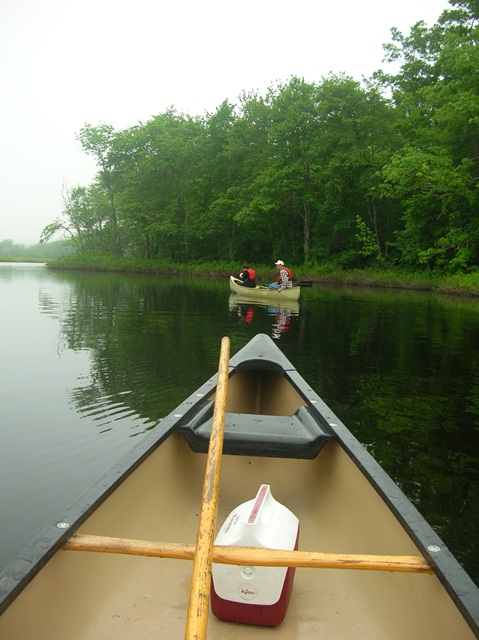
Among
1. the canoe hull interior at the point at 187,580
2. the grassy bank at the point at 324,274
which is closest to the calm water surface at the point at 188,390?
the canoe hull interior at the point at 187,580

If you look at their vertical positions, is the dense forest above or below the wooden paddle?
above

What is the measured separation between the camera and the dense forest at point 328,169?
25.0 metres

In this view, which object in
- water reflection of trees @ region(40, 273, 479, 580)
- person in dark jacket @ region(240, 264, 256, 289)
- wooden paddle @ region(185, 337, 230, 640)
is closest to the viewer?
wooden paddle @ region(185, 337, 230, 640)

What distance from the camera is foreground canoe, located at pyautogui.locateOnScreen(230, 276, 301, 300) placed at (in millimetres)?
18172

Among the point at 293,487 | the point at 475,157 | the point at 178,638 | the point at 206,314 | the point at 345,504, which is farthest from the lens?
the point at 475,157

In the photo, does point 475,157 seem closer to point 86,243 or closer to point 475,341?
point 475,341

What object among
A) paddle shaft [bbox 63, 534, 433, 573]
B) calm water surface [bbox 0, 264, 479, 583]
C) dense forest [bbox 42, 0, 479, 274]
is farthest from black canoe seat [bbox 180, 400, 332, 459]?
dense forest [bbox 42, 0, 479, 274]

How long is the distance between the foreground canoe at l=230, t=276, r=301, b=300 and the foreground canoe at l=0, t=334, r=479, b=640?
48.9ft

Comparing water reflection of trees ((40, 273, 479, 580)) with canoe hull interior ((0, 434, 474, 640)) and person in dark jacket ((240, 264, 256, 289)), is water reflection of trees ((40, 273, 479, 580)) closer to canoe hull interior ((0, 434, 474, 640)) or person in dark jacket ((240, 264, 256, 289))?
canoe hull interior ((0, 434, 474, 640))

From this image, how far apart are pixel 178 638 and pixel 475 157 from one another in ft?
90.0

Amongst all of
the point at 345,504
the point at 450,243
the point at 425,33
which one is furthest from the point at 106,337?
the point at 425,33

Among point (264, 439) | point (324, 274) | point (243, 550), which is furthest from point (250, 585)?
point (324, 274)

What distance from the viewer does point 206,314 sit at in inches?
546

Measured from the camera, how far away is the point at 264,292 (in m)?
19.1
